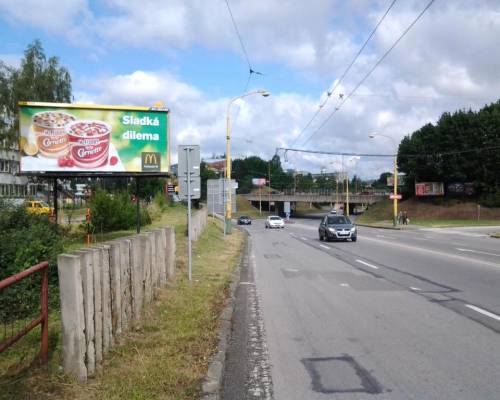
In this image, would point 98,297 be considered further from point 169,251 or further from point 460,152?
point 460,152

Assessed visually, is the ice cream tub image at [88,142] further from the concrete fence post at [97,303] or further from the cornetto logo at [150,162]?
the concrete fence post at [97,303]

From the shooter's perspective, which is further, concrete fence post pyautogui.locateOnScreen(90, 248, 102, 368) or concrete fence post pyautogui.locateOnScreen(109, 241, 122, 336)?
concrete fence post pyautogui.locateOnScreen(109, 241, 122, 336)

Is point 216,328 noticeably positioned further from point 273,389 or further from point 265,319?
point 273,389

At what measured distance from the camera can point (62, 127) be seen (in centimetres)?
2041

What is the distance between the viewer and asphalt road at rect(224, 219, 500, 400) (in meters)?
5.40

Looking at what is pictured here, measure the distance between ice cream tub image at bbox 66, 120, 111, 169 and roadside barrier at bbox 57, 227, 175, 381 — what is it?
1309cm

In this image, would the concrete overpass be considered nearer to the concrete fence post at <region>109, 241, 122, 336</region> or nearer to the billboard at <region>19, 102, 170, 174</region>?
the billboard at <region>19, 102, 170, 174</region>

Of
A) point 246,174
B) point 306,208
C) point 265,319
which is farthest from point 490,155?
point 246,174

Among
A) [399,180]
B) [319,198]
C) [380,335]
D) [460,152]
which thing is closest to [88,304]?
[380,335]

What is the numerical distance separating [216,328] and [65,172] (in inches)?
575

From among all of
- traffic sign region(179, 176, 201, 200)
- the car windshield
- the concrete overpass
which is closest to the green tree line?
the concrete overpass

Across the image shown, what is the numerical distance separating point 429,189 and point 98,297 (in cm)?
8319

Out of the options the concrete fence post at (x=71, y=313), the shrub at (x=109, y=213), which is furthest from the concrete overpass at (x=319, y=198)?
the concrete fence post at (x=71, y=313)

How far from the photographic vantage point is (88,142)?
2066cm
